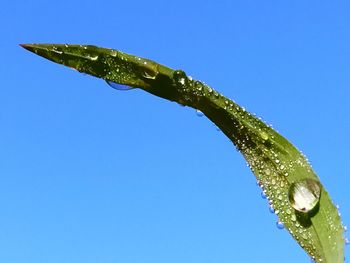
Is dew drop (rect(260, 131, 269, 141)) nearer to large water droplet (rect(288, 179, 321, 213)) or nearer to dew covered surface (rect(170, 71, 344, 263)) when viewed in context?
dew covered surface (rect(170, 71, 344, 263))

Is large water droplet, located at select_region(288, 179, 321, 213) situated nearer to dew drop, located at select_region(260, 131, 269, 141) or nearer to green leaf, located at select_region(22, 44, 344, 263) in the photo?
green leaf, located at select_region(22, 44, 344, 263)

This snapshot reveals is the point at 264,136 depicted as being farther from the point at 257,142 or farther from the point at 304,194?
the point at 304,194

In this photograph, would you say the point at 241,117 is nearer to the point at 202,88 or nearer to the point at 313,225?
the point at 202,88

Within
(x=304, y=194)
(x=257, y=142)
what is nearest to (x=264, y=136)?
(x=257, y=142)

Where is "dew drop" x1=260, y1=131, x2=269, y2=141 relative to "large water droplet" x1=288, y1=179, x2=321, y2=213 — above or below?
above

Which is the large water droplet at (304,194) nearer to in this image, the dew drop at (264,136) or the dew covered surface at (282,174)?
the dew covered surface at (282,174)

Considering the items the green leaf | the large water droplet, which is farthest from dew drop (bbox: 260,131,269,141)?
the large water droplet
